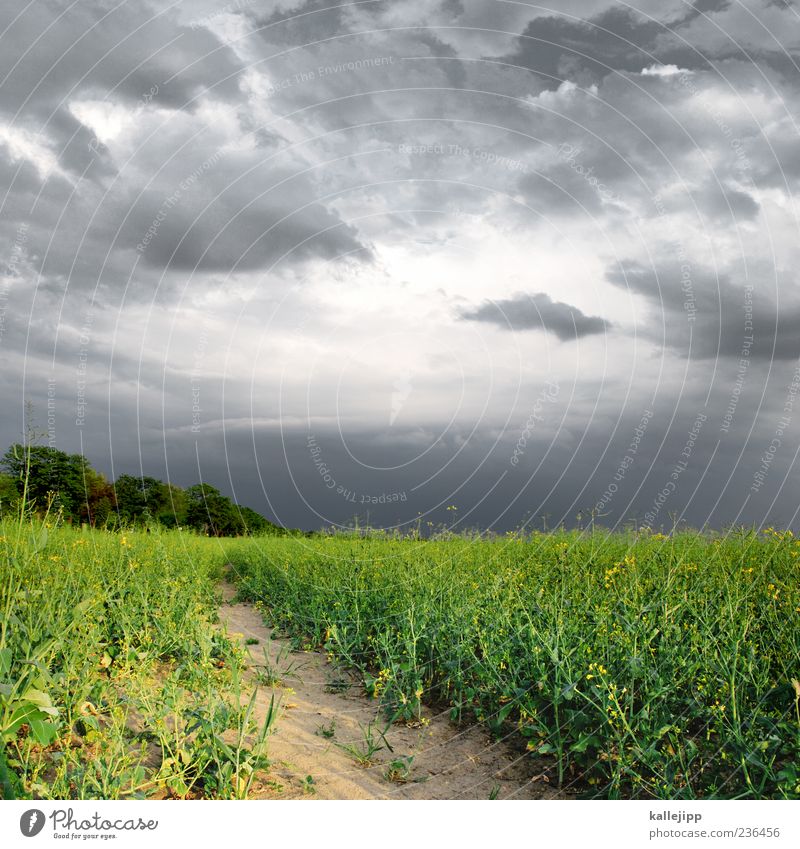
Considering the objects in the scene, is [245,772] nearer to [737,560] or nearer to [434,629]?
[434,629]

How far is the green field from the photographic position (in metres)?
3.75

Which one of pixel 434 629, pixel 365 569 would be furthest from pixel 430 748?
pixel 365 569

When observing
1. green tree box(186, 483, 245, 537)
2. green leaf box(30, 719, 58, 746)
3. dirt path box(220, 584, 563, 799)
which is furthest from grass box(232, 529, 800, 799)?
green tree box(186, 483, 245, 537)

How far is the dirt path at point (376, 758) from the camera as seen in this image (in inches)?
161

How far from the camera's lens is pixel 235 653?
5.54m
